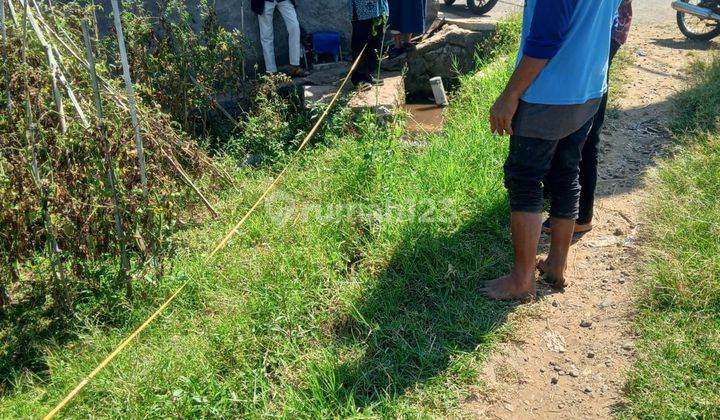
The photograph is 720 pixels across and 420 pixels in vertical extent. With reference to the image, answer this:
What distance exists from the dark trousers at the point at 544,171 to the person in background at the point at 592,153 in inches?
11.5

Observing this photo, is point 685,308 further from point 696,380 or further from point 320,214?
point 320,214

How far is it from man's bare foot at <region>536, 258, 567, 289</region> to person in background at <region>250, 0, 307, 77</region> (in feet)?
12.5

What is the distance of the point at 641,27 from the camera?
7625 millimetres

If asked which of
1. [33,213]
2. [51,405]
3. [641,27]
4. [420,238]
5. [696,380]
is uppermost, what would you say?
[641,27]

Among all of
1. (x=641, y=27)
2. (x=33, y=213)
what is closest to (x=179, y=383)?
(x=33, y=213)

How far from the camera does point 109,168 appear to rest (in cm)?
294

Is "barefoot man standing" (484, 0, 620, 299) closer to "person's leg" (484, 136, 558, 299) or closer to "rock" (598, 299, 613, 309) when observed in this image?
"person's leg" (484, 136, 558, 299)

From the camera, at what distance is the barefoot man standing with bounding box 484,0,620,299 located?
233cm

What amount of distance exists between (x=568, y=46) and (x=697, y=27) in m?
Result: 5.82

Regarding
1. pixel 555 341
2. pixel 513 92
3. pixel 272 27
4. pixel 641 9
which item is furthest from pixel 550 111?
pixel 641 9

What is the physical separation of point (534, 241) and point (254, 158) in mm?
2792

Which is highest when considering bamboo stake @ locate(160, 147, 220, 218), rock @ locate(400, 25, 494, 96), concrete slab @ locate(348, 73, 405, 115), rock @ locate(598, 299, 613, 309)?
rock @ locate(400, 25, 494, 96)

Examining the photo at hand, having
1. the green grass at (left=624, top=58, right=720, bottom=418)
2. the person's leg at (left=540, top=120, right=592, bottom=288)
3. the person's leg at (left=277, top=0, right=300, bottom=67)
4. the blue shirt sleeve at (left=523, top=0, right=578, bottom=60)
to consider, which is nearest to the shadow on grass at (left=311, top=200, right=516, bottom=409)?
the person's leg at (left=540, top=120, right=592, bottom=288)

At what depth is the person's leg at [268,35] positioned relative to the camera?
19.4 feet
